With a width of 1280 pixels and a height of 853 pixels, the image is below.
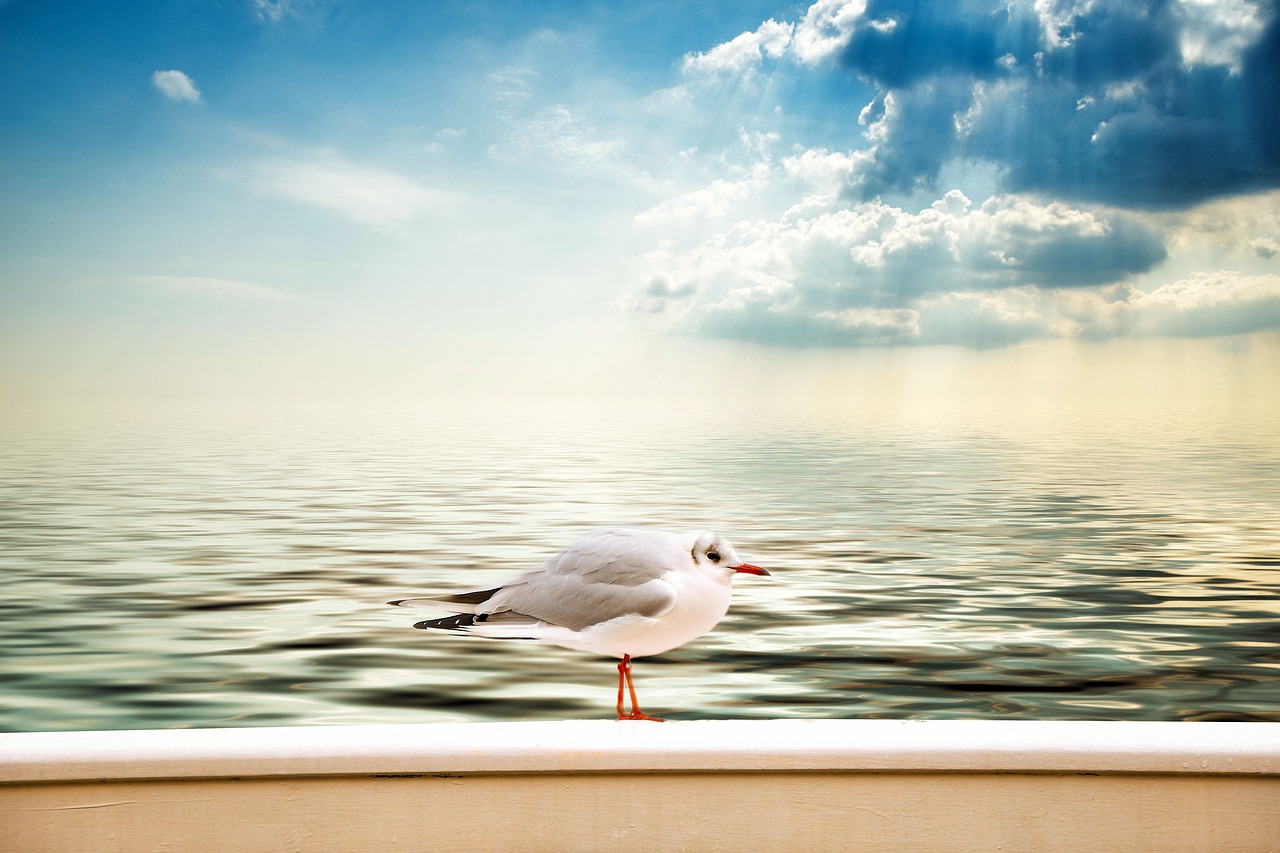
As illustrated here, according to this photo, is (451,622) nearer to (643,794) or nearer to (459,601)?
(459,601)

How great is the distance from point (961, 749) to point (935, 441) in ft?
108

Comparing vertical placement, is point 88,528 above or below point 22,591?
above

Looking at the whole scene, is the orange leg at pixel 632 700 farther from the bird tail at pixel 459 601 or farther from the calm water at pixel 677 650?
the calm water at pixel 677 650

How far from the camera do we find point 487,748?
5.57 ft

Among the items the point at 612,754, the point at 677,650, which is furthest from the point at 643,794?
the point at 677,650

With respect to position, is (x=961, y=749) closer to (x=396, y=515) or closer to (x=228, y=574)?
(x=228, y=574)

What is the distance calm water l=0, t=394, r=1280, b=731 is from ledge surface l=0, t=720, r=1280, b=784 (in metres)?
2.43

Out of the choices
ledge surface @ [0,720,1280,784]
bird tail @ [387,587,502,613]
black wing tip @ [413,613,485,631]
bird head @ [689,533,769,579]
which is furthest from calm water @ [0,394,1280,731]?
ledge surface @ [0,720,1280,784]

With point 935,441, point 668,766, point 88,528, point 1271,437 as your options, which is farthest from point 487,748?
point 1271,437

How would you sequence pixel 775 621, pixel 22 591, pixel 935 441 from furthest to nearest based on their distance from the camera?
pixel 935 441, pixel 22 591, pixel 775 621

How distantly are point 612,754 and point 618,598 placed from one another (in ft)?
1.77

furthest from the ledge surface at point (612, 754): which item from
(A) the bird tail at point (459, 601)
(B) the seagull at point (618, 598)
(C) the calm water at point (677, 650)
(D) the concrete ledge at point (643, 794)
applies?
(C) the calm water at point (677, 650)

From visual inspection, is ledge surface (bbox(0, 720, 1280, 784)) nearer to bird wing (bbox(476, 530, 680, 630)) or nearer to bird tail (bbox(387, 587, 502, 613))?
bird wing (bbox(476, 530, 680, 630))

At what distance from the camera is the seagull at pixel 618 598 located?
2.14 metres
